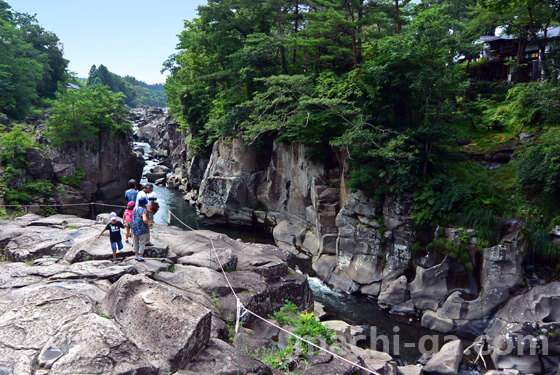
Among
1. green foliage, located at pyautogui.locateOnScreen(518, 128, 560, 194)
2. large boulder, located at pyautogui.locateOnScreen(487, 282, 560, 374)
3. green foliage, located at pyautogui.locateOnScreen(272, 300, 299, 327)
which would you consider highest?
green foliage, located at pyautogui.locateOnScreen(518, 128, 560, 194)

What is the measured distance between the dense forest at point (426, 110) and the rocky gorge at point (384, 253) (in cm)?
87

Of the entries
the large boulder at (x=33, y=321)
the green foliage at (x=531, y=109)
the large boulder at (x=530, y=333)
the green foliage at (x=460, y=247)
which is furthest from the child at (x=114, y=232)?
the green foliage at (x=531, y=109)

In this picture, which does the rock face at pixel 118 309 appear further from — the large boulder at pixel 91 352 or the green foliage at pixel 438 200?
the green foliage at pixel 438 200

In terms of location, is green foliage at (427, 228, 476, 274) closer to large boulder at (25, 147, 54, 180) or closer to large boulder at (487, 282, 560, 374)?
large boulder at (487, 282, 560, 374)

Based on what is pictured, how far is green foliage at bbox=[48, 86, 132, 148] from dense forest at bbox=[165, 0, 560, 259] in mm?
12328

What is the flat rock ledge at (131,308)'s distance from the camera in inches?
226

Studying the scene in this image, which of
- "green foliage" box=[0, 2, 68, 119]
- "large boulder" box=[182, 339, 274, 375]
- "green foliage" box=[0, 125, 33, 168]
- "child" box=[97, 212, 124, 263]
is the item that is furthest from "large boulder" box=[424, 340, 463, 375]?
"green foliage" box=[0, 2, 68, 119]

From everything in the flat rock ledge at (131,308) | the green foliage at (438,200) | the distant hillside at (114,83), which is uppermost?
the distant hillside at (114,83)

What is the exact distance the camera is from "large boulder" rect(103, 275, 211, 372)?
622 cm

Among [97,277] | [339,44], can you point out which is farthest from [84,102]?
[97,277]

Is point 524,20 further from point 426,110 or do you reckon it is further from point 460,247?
point 460,247

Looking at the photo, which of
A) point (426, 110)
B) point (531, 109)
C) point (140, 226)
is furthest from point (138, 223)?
point (531, 109)

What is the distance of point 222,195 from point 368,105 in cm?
1378

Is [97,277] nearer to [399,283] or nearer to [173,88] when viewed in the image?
[399,283]
